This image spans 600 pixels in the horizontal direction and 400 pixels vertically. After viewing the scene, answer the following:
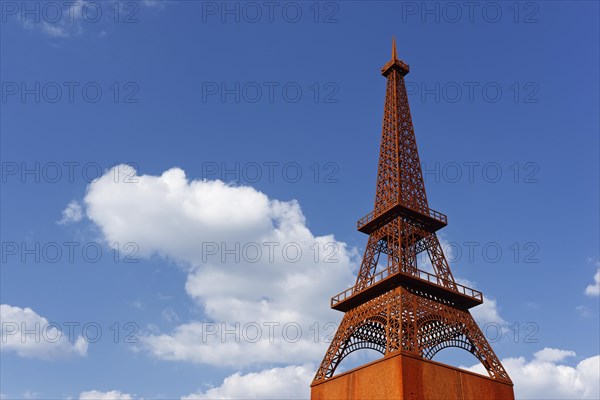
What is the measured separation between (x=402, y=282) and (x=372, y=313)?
3.85m

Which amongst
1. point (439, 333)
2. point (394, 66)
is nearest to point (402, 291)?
point (439, 333)

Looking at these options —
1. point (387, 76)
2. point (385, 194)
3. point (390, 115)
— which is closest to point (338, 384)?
point (385, 194)

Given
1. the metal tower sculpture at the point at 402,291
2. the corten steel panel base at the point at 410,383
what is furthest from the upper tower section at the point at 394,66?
the corten steel panel base at the point at 410,383

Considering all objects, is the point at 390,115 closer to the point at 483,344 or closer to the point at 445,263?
the point at 445,263

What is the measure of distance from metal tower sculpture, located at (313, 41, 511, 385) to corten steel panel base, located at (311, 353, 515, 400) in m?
0.94

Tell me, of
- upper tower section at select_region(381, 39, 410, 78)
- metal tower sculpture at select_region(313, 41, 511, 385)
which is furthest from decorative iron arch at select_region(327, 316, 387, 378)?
upper tower section at select_region(381, 39, 410, 78)

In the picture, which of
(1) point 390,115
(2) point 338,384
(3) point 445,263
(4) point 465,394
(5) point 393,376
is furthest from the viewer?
(1) point 390,115

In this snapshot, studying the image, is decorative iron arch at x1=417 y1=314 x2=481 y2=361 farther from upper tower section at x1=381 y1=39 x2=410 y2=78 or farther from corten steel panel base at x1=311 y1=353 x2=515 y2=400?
upper tower section at x1=381 y1=39 x2=410 y2=78

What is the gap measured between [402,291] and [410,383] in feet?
29.1

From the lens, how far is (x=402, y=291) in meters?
50.2

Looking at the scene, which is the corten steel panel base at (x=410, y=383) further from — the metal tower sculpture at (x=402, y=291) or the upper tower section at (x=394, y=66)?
the upper tower section at (x=394, y=66)

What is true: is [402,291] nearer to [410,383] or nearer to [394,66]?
[410,383]

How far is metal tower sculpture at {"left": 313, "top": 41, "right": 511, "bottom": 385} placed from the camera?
4928 cm

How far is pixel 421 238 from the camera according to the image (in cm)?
5778
